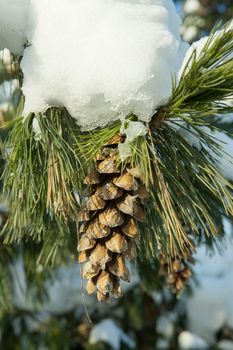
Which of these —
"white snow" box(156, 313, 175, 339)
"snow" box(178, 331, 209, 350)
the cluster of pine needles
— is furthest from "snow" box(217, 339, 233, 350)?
the cluster of pine needles

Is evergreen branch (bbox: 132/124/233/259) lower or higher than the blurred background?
lower

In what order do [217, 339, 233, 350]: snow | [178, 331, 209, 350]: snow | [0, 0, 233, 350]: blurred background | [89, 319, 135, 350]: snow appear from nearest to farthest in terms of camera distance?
[0, 0, 233, 350]: blurred background < [89, 319, 135, 350]: snow < [178, 331, 209, 350]: snow < [217, 339, 233, 350]: snow

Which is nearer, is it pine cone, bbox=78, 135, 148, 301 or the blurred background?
pine cone, bbox=78, 135, 148, 301

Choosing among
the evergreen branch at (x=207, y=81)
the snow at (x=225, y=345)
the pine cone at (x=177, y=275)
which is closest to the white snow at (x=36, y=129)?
the evergreen branch at (x=207, y=81)

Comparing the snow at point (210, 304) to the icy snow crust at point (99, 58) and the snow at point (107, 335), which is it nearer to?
the snow at point (107, 335)

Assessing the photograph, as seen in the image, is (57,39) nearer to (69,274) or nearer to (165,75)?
(165,75)

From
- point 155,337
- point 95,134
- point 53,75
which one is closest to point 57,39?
point 53,75

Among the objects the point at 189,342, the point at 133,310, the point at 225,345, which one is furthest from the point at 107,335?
the point at 225,345

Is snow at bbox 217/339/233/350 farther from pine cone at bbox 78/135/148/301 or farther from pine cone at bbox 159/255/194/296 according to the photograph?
pine cone at bbox 78/135/148/301
